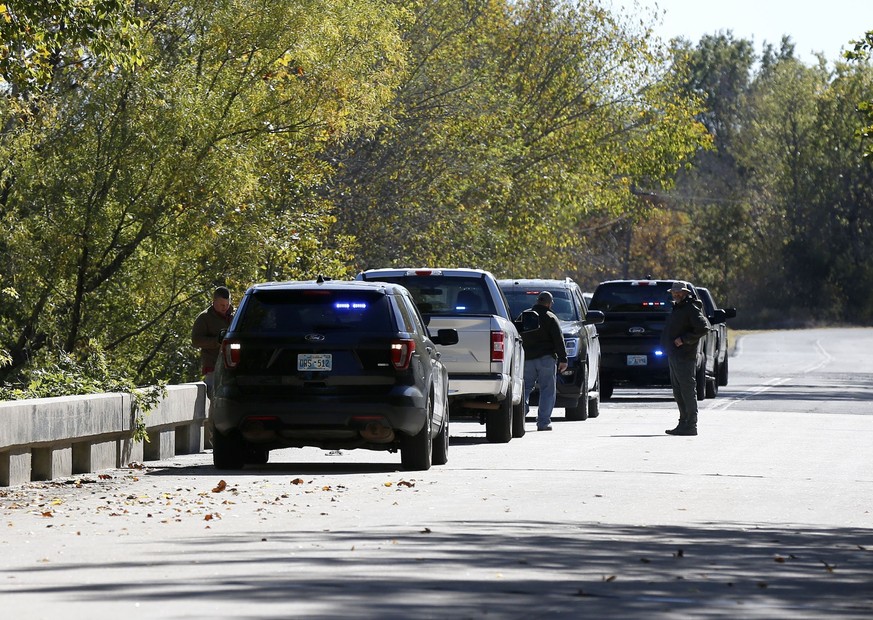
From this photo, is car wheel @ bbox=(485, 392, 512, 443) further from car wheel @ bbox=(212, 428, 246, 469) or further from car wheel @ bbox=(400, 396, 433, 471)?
car wheel @ bbox=(212, 428, 246, 469)

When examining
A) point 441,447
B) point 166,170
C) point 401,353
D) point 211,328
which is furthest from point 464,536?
point 166,170

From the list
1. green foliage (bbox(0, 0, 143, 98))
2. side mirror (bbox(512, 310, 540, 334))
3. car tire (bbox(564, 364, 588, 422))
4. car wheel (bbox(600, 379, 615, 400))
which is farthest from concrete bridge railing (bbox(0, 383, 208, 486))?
car wheel (bbox(600, 379, 615, 400))

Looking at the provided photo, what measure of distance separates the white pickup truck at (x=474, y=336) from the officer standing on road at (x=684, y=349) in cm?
211

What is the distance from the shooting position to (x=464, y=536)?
11.9 metres

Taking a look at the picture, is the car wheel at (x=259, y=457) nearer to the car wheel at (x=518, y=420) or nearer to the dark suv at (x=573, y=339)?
the car wheel at (x=518, y=420)

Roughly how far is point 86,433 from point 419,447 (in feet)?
9.52

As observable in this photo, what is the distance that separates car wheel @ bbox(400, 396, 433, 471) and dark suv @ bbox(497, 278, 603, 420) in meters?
9.46

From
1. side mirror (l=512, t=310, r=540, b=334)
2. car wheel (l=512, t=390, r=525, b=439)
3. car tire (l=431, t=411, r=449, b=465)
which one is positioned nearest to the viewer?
car tire (l=431, t=411, r=449, b=465)

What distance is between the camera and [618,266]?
117312mm

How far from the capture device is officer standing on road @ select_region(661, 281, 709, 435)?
24062 mm

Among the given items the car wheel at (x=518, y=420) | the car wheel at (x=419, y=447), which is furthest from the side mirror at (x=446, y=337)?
the car wheel at (x=518, y=420)

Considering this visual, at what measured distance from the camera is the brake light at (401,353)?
17.2 m

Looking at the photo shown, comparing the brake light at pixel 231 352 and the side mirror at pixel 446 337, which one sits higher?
the side mirror at pixel 446 337

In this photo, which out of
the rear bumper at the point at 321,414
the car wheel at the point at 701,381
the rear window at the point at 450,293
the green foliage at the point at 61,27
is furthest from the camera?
the car wheel at the point at 701,381
